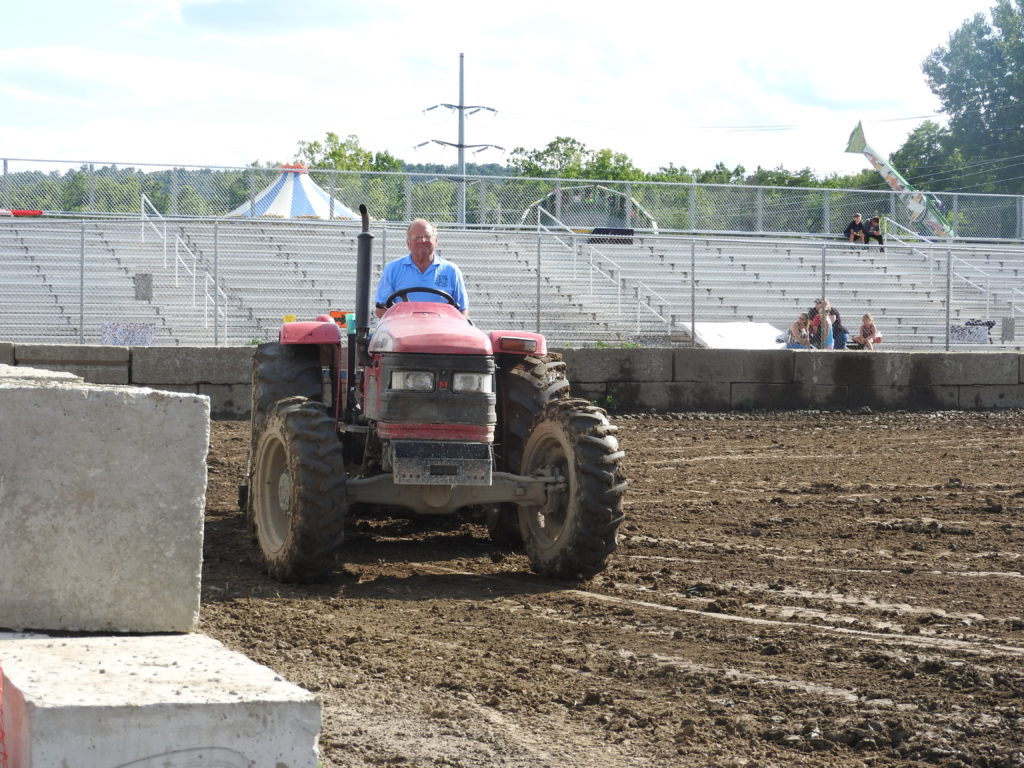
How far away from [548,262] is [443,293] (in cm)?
1582

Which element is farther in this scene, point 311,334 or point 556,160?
point 556,160

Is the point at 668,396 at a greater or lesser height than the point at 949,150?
lesser

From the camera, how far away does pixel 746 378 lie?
1780cm

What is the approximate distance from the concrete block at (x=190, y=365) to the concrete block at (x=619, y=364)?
4.04 metres

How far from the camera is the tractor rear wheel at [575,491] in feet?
22.9

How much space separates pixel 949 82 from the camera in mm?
86250

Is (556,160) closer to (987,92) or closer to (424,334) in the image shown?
(987,92)

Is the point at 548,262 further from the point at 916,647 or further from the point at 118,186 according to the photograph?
the point at 916,647

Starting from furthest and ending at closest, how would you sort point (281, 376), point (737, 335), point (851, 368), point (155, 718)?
point (737, 335)
point (851, 368)
point (281, 376)
point (155, 718)

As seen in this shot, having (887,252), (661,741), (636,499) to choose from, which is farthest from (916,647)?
(887,252)

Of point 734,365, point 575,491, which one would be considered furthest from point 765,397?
point 575,491

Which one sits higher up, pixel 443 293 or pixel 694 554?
pixel 443 293

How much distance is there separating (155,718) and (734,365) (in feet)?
49.0

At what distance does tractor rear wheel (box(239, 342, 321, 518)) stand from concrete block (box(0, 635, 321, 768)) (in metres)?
4.61
